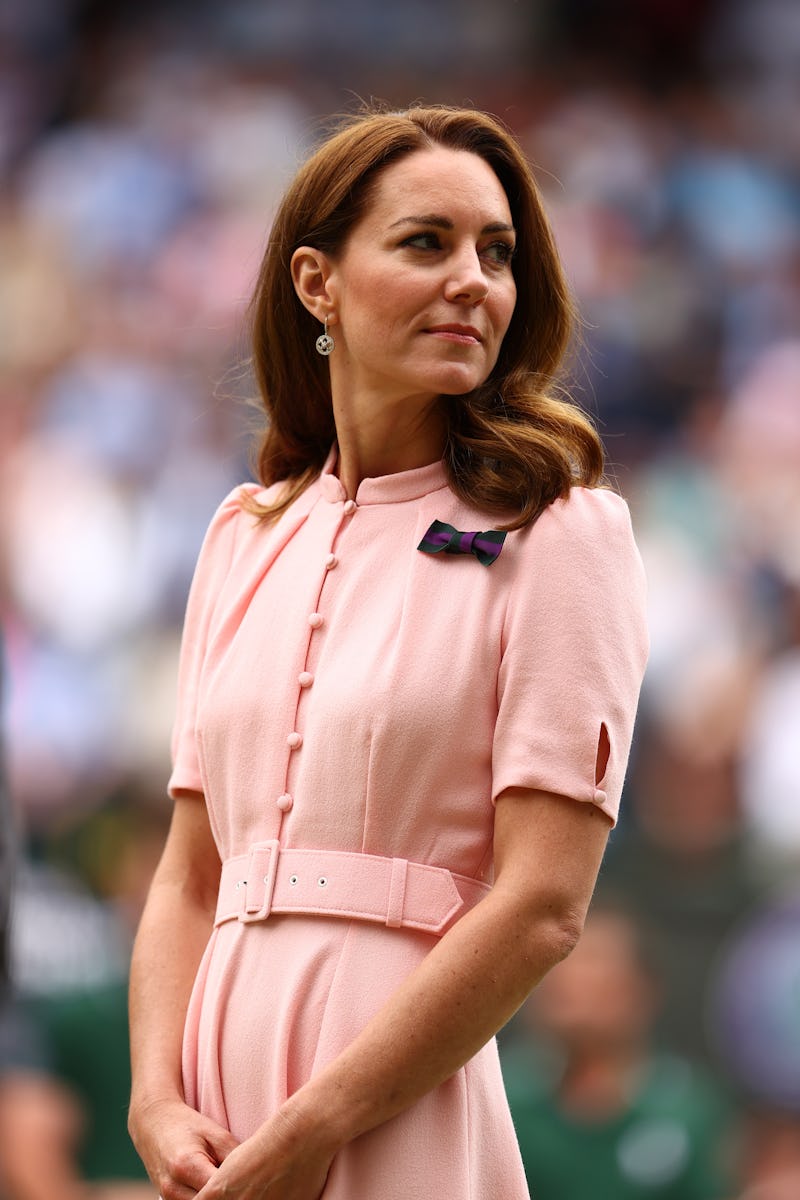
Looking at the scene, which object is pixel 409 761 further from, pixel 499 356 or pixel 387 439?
pixel 499 356

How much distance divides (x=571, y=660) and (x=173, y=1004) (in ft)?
1.86

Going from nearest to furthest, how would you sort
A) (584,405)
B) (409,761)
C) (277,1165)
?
(277,1165), (409,761), (584,405)

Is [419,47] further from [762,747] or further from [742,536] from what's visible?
[762,747]

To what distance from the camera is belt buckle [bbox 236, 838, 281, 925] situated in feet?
5.97

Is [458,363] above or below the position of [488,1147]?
above

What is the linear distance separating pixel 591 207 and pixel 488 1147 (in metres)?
7.05

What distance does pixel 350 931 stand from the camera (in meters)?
1.78

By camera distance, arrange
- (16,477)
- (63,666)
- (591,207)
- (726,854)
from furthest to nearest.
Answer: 1. (591,207)
2. (16,477)
3. (63,666)
4. (726,854)

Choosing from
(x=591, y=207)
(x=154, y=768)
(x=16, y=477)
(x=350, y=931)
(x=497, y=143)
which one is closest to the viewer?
(x=350, y=931)

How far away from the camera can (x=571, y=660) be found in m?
1.76

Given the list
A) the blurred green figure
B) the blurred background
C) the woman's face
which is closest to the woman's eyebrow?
the woman's face

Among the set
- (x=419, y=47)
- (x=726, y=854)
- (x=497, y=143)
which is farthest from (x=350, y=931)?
(x=419, y=47)

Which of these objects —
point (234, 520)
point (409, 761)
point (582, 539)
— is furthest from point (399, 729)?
point (234, 520)

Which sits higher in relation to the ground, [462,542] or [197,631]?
[462,542]
